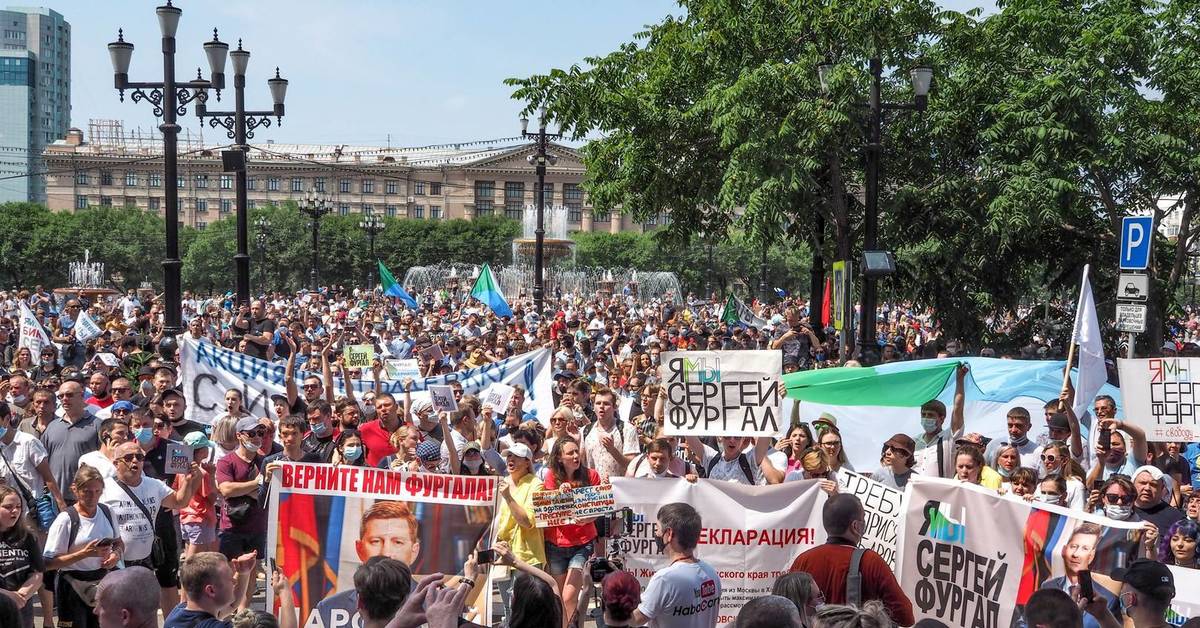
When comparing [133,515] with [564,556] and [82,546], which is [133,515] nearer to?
[82,546]

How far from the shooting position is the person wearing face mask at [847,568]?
218 inches

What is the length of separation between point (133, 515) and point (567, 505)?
2.51 m

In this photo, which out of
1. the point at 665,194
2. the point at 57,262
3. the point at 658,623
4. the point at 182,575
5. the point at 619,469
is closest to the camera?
the point at 182,575

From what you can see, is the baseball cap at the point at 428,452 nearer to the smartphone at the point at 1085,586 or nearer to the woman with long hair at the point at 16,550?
the woman with long hair at the point at 16,550

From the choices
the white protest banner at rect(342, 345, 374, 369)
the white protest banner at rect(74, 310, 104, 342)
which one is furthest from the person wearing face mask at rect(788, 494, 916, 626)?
the white protest banner at rect(74, 310, 104, 342)

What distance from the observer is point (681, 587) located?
5598mm

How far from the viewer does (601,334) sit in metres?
26.7

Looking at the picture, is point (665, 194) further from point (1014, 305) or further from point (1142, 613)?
point (1142, 613)

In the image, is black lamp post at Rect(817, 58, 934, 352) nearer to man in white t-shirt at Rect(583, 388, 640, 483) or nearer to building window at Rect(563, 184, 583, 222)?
man in white t-shirt at Rect(583, 388, 640, 483)

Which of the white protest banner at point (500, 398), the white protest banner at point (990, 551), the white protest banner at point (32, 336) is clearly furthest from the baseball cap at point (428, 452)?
the white protest banner at point (32, 336)

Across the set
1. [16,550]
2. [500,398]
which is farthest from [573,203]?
[16,550]

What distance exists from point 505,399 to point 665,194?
12.0 metres

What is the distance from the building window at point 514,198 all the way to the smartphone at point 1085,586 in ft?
434

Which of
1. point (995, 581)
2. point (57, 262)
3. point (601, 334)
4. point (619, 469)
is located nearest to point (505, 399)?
point (619, 469)
